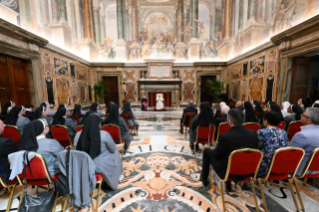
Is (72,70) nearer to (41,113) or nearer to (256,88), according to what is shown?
(41,113)

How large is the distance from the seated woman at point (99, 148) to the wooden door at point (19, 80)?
15.8ft

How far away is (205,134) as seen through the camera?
9.92 ft

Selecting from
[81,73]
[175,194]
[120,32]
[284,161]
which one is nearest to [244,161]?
[284,161]

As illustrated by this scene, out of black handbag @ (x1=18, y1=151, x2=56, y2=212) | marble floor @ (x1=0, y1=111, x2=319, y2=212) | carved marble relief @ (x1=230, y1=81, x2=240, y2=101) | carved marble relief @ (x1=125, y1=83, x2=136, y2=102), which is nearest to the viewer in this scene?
black handbag @ (x1=18, y1=151, x2=56, y2=212)

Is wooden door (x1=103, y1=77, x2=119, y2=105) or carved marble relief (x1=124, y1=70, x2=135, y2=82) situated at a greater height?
carved marble relief (x1=124, y1=70, x2=135, y2=82)

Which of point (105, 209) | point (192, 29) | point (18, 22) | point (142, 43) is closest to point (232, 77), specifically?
→ point (192, 29)

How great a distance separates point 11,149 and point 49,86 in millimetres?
5368

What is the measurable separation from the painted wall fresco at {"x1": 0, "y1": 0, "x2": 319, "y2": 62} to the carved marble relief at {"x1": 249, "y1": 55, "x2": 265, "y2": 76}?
86 cm

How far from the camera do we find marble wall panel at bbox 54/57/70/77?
6383 mm

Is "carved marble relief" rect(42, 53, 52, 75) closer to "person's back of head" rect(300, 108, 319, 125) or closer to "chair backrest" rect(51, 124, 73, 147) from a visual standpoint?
"chair backrest" rect(51, 124, 73, 147)

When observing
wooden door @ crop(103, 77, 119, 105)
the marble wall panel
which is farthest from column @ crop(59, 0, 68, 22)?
wooden door @ crop(103, 77, 119, 105)

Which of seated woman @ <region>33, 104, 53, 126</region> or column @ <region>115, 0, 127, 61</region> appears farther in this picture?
column @ <region>115, 0, 127, 61</region>

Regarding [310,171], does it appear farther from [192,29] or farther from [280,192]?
[192,29]

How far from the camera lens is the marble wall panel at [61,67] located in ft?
20.9
